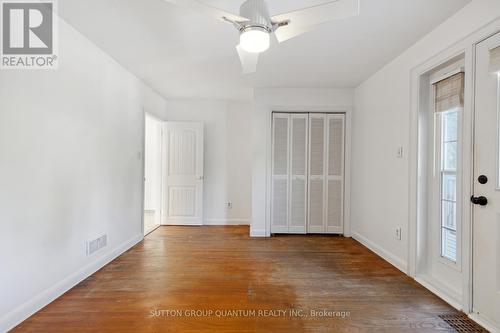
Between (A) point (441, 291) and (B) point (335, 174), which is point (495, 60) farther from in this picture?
(B) point (335, 174)

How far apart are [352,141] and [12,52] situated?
4.06 m

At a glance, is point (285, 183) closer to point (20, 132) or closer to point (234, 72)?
point (234, 72)

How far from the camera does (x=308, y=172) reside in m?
4.30

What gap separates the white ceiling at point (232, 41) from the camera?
209 cm

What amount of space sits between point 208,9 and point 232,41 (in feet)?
3.97

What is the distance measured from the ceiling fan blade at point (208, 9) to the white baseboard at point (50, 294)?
89.5 inches

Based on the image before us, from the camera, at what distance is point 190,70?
11.4 ft

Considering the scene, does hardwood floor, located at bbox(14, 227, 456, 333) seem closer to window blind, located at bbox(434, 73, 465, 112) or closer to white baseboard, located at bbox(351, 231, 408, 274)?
white baseboard, located at bbox(351, 231, 408, 274)

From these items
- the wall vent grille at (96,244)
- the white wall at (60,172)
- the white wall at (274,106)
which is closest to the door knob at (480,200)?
the white wall at (274,106)

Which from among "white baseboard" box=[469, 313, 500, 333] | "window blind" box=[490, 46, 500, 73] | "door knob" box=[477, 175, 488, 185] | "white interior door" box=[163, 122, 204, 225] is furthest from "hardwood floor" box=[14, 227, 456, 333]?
"window blind" box=[490, 46, 500, 73]

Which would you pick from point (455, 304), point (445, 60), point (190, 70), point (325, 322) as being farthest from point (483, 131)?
point (190, 70)

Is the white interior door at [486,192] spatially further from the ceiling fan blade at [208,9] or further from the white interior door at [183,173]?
the white interior door at [183,173]

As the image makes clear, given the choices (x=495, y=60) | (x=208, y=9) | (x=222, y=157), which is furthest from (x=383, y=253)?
(x=208, y=9)

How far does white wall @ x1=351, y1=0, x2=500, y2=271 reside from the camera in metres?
2.29
